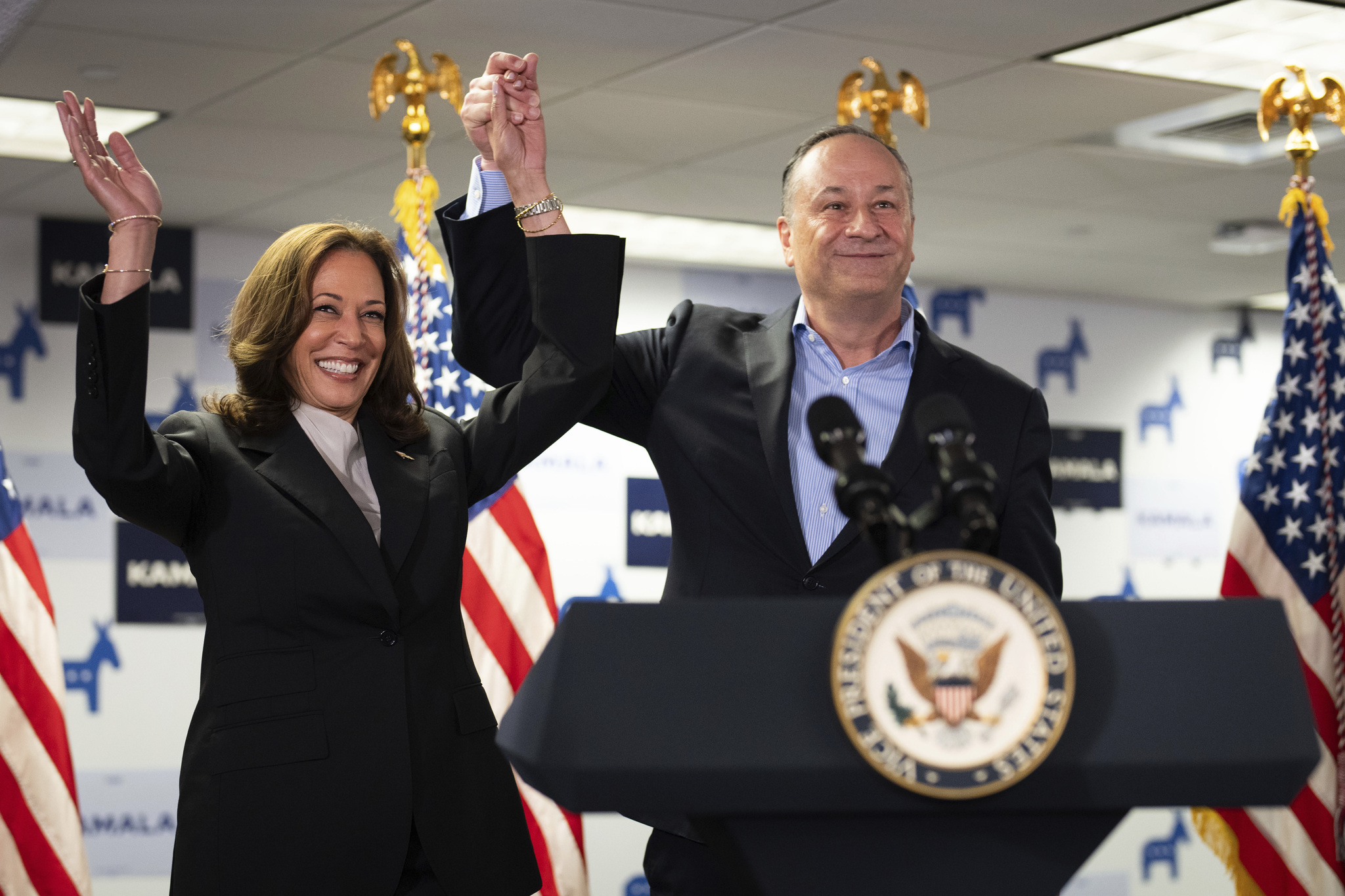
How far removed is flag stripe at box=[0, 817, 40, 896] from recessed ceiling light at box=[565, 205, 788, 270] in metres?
3.15

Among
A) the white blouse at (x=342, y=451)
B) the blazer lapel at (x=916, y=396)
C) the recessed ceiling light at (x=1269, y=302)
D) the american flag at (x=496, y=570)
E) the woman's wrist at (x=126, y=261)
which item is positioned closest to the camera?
the woman's wrist at (x=126, y=261)

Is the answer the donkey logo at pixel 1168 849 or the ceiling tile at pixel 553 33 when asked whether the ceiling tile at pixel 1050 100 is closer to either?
the ceiling tile at pixel 553 33

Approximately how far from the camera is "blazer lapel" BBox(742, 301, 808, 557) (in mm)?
1745

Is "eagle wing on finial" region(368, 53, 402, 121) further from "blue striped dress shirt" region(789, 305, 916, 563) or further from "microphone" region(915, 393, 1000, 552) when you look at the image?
"microphone" region(915, 393, 1000, 552)

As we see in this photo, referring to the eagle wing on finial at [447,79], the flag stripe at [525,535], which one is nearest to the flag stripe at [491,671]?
the flag stripe at [525,535]

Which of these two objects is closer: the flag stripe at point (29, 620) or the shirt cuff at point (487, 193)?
the shirt cuff at point (487, 193)

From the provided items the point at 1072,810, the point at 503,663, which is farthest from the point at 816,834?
Result: the point at 503,663

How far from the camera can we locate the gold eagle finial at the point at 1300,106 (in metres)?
3.62

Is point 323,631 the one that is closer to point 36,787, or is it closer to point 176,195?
point 36,787

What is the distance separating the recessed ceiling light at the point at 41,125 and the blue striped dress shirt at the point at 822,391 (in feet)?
9.57

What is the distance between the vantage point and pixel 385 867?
1698mm

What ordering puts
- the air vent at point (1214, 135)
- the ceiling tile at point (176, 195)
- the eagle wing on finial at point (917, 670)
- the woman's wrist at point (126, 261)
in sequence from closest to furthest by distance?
the eagle wing on finial at point (917, 670) → the woman's wrist at point (126, 261) → the air vent at point (1214, 135) → the ceiling tile at point (176, 195)

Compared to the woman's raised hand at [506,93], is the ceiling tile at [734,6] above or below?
above

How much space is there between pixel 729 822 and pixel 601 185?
4660 millimetres
